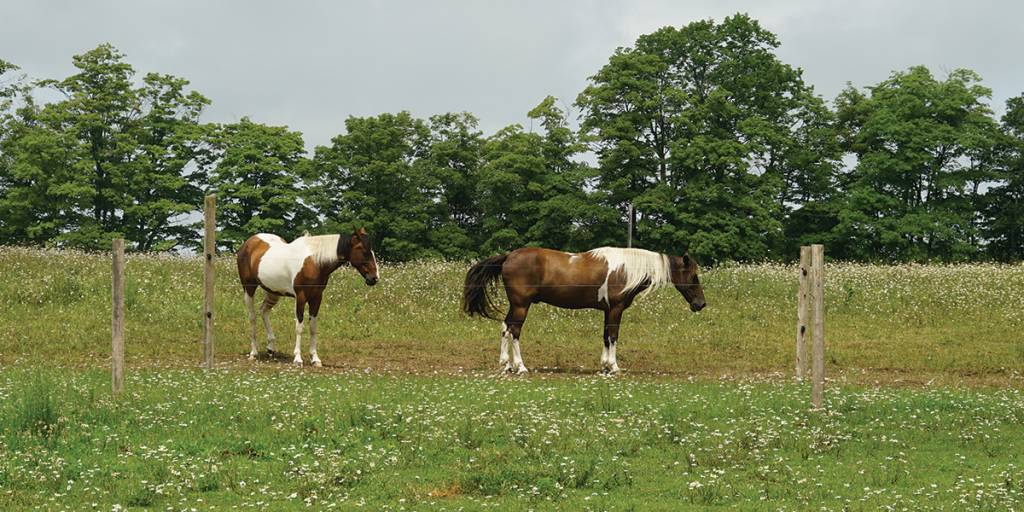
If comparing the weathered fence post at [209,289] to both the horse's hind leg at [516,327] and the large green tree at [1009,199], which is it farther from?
the large green tree at [1009,199]

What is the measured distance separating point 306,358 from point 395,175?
4582 cm

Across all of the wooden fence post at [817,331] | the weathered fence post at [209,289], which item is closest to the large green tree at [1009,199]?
the wooden fence post at [817,331]

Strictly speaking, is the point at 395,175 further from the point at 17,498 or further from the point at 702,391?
the point at 17,498

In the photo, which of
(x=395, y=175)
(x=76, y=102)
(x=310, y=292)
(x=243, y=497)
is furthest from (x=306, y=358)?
(x=76, y=102)

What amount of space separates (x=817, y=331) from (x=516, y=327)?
23.4ft

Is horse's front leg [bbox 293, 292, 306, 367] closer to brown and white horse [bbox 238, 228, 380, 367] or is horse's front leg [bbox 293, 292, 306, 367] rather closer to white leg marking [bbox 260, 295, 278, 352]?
brown and white horse [bbox 238, 228, 380, 367]

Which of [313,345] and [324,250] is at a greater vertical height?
[324,250]

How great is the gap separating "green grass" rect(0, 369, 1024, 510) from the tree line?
4124cm

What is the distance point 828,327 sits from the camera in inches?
1187

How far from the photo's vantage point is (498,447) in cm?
1315

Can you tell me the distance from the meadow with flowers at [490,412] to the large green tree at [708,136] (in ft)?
88.3

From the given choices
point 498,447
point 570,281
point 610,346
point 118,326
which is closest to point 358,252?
point 570,281

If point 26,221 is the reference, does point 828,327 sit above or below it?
below

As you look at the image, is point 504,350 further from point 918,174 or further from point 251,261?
point 918,174
